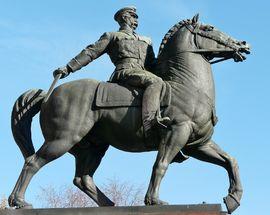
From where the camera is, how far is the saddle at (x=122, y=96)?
30.8 ft

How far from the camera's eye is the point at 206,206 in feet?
28.4

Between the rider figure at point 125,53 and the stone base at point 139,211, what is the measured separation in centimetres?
182

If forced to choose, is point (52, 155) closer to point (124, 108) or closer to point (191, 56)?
point (124, 108)

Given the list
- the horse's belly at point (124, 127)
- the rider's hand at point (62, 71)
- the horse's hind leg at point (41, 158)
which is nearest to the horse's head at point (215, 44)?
the horse's belly at point (124, 127)

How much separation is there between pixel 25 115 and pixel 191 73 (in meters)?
2.62

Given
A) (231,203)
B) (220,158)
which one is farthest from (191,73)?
(231,203)

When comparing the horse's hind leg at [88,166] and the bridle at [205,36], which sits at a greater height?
the bridle at [205,36]

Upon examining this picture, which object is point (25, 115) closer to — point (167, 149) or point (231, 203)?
point (167, 149)

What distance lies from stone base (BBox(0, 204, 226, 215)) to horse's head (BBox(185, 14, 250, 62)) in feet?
8.22

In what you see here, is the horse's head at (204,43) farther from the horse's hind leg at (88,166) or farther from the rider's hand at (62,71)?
the horse's hind leg at (88,166)

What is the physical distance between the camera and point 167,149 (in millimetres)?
9086

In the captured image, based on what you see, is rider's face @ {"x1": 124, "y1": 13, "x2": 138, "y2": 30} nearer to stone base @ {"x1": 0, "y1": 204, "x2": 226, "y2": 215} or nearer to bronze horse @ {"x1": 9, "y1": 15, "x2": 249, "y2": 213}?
bronze horse @ {"x1": 9, "y1": 15, "x2": 249, "y2": 213}

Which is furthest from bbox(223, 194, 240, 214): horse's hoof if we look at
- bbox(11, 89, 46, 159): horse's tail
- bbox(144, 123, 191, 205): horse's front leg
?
bbox(11, 89, 46, 159): horse's tail

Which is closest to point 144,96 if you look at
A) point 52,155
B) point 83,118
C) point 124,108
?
point 124,108
